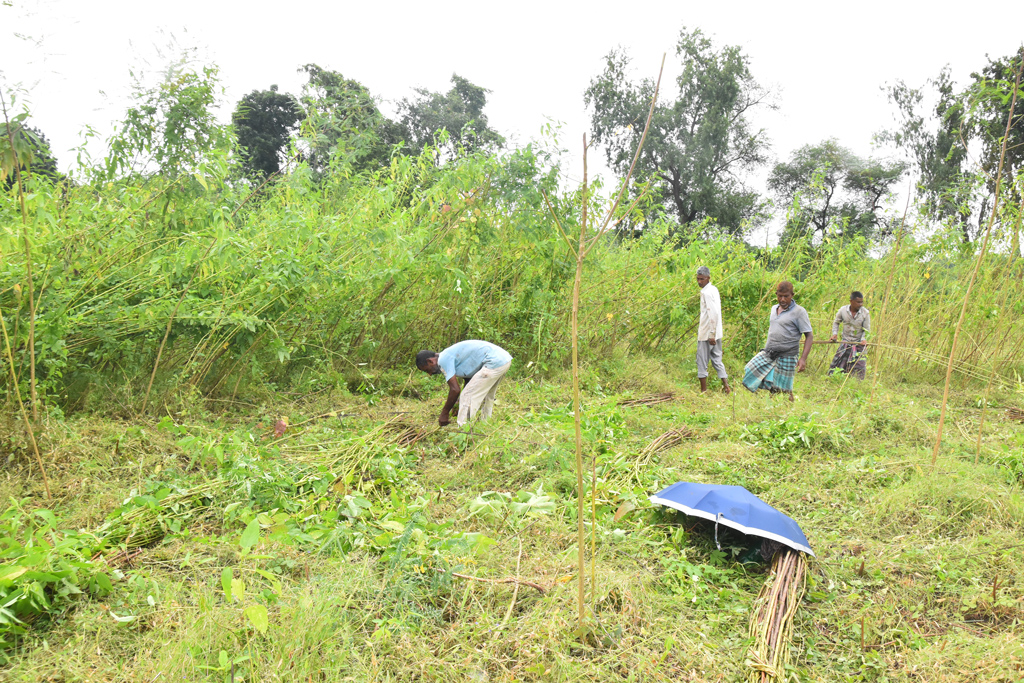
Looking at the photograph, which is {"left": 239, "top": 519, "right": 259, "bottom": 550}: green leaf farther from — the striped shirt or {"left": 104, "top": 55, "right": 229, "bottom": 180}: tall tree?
the striped shirt

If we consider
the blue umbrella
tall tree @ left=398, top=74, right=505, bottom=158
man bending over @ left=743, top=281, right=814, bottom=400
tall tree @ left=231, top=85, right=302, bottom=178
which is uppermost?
tall tree @ left=398, top=74, right=505, bottom=158

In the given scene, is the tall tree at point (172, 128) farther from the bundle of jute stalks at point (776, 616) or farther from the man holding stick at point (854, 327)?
the man holding stick at point (854, 327)

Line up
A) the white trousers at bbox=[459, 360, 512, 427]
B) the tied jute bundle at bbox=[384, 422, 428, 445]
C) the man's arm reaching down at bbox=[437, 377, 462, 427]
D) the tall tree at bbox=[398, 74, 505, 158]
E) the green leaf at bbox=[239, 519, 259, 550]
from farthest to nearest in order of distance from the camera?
the tall tree at bbox=[398, 74, 505, 158] < the white trousers at bbox=[459, 360, 512, 427] < the man's arm reaching down at bbox=[437, 377, 462, 427] < the tied jute bundle at bbox=[384, 422, 428, 445] < the green leaf at bbox=[239, 519, 259, 550]

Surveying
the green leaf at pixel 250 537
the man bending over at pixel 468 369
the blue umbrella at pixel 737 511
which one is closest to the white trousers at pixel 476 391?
the man bending over at pixel 468 369

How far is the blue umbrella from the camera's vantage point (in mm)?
2584

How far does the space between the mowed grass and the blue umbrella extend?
0.14 metres

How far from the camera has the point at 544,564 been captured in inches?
99.3

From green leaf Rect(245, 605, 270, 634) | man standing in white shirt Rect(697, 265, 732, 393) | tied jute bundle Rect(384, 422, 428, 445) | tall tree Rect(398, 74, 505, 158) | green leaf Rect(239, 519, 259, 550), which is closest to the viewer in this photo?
green leaf Rect(245, 605, 270, 634)

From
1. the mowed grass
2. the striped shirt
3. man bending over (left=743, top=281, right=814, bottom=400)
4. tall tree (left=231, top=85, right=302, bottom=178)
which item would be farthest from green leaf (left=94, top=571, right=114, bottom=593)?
tall tree (left=231, top=85, right=302, bottom=178)

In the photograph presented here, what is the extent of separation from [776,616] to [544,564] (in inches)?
33.3

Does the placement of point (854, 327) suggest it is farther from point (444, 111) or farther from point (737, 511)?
point (444, 111)

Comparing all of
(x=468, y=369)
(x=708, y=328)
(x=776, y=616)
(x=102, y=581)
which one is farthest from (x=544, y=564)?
(x=708, y=328)

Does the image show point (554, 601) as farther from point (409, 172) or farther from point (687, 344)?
point (687, 344)

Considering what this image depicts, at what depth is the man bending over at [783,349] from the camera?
219 inches
